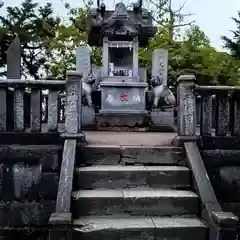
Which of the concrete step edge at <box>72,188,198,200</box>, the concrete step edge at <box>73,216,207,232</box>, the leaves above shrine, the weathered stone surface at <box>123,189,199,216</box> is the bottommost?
the concrete step edge at <box>73,216,207,232</box>

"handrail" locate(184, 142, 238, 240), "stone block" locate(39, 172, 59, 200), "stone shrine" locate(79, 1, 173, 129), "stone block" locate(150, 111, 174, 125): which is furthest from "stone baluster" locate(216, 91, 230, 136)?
"stone block" locate(150, 111, 174, 125)

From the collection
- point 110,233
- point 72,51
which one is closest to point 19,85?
point 110,233

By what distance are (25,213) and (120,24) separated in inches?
279

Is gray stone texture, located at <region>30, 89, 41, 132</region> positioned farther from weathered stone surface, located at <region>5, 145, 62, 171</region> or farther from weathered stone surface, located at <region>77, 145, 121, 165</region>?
weathered stone surface, located at <region>77, 145, 121, 165</region>

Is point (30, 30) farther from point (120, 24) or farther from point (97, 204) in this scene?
point (97, 204)

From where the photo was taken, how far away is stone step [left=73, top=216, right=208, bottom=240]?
4918mm

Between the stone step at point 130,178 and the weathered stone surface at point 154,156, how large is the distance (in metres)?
0.33

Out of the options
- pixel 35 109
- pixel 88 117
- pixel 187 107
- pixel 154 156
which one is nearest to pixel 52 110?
pixel 35 109

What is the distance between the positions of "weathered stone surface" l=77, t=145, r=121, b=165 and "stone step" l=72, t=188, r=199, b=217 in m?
0.72

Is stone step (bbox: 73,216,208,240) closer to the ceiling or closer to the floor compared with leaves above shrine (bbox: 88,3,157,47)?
closer to the floor

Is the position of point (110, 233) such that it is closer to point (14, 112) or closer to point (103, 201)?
point (103, 201)

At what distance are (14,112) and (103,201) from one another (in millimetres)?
2017

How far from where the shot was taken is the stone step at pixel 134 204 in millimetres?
5367

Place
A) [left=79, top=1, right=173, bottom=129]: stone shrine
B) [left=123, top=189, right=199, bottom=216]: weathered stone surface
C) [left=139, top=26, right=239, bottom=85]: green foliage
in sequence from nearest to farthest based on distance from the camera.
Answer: [left=123, top=189, right=199, bottom=216]: weathered stone surface < [left=79, top=1, right=173, bottom=129]: stone shrine < [left=139, top=26, right=239, bottom=85]: green foliage
